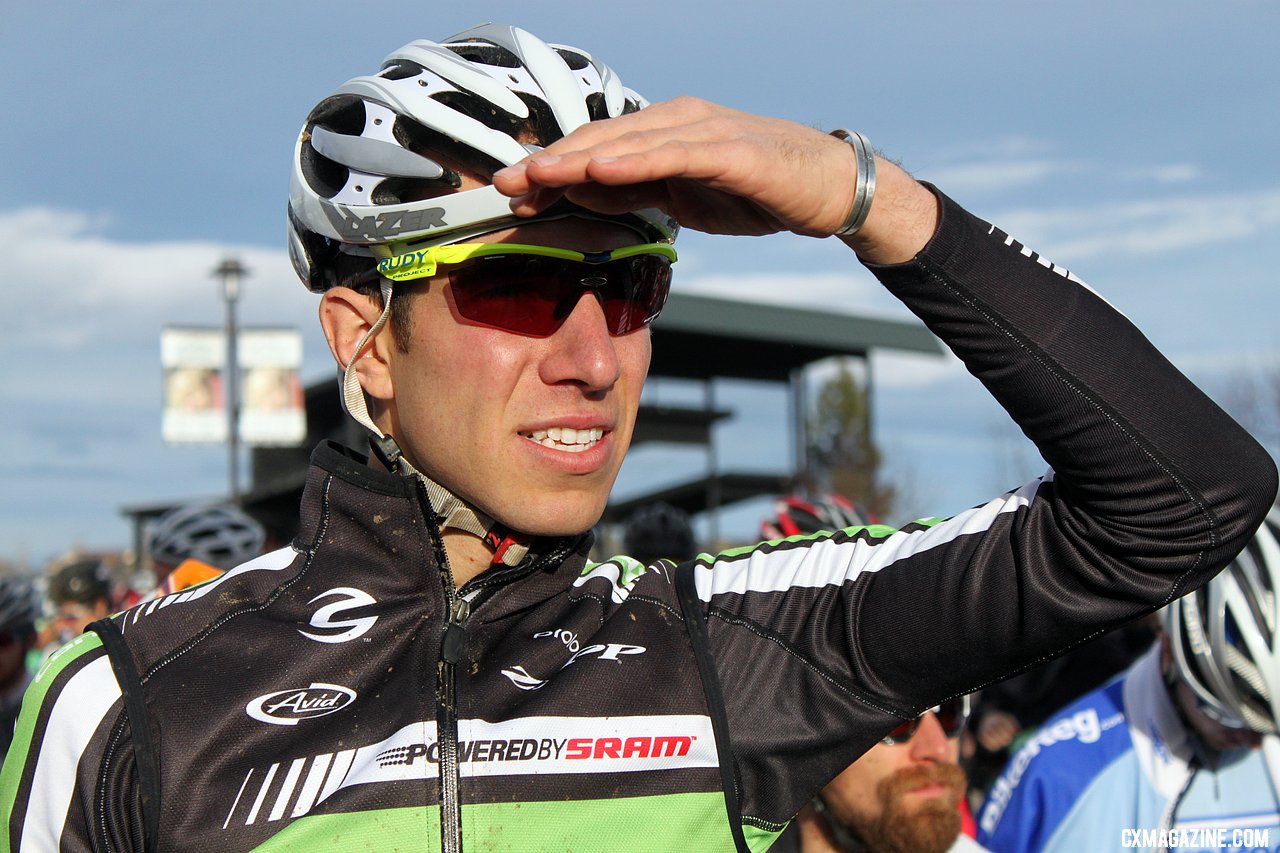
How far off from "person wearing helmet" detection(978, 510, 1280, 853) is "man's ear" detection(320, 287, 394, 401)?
341 centimetres

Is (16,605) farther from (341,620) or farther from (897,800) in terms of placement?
(341,620)

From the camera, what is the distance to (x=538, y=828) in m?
2.09

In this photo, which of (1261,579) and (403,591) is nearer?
(403,591)

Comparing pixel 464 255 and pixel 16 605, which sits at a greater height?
pixel 464 255

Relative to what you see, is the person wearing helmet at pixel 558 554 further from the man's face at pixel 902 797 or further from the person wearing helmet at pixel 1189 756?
the person wearing helmet at pixel 1189 756

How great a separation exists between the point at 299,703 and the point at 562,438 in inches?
27.1

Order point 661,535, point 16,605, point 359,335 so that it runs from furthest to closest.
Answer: point 661,535
point 16,605
point 359,335

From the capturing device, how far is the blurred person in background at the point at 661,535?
7.93m

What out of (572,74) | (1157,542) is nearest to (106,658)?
(572,74)

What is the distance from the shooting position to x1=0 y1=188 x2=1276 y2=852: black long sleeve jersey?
6.53 feet

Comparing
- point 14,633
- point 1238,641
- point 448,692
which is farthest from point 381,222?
point 14,633

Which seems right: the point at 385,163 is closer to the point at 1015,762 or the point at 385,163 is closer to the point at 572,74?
the point at 572,74

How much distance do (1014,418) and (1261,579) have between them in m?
3.08

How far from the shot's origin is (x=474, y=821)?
208 cm
